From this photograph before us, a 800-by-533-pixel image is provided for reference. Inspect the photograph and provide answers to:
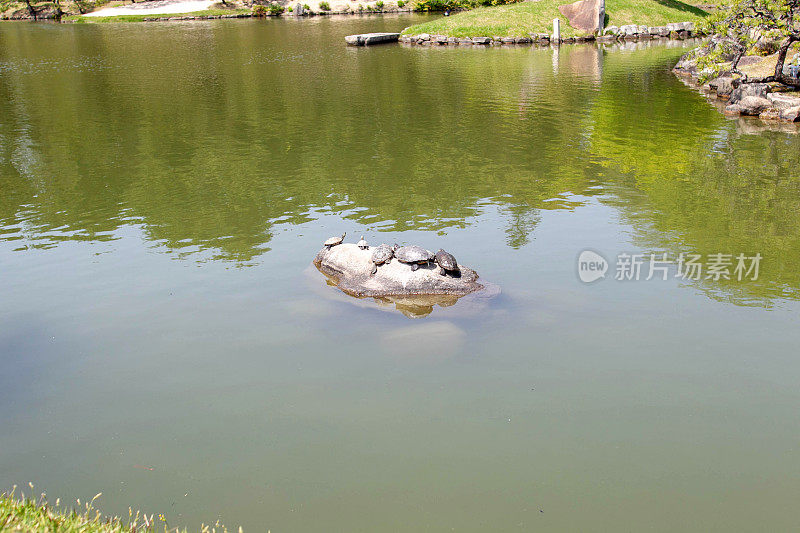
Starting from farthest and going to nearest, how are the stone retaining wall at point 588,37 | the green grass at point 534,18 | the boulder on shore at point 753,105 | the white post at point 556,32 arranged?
1. the green grass at point 534,18
2. the stone retaining wall at point 588,37
3. the white post at point 556,32
4. the boulder on shore at point 753,105

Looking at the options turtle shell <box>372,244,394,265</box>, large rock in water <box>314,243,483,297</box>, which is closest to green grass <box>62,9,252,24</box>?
large rock in water <box>314,243,483,297</box>

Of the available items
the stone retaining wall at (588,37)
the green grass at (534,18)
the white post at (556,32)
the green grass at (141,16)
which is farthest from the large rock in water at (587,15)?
the green grass at (141,16)

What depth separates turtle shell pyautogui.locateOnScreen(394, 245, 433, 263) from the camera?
1104 centimetres

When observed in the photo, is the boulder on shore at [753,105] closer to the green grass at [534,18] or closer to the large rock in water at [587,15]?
the green grass at [534,18]

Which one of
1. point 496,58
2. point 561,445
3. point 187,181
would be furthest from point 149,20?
point 561,445

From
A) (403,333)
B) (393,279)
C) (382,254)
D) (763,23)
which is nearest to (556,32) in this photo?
(763,23)

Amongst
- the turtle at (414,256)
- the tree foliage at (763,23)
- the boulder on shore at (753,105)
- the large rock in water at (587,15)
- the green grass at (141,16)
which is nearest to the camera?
the turtle at (414,256)

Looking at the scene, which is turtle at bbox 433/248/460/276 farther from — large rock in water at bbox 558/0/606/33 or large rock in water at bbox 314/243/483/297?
large rock in water at bbox 558/0/606/33

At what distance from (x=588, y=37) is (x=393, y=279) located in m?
40.5

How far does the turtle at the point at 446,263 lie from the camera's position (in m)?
10.9

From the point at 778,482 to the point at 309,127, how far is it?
62.1ft

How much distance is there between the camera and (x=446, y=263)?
10.9 m

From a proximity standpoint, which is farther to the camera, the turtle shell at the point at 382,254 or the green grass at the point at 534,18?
the green grass at the point at 534,18

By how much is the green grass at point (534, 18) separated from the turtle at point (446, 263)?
38153 millimetres
